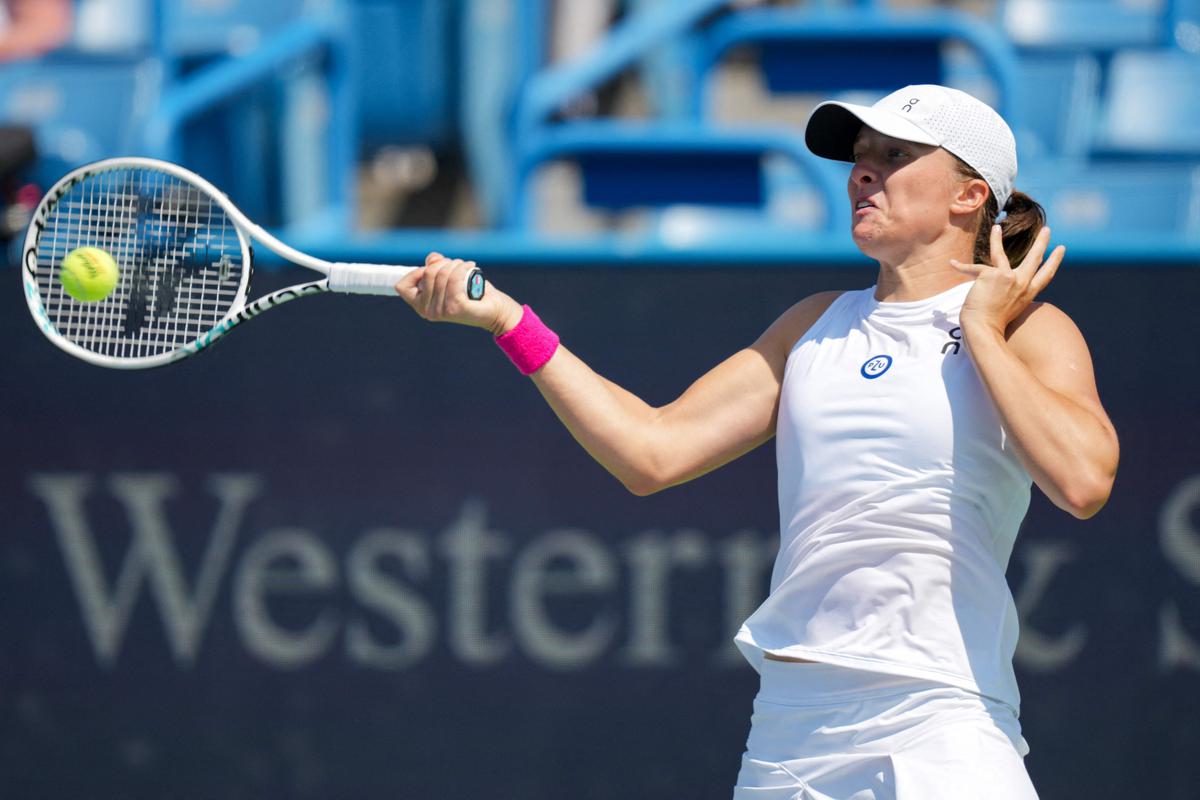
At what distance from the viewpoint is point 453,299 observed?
2.21m

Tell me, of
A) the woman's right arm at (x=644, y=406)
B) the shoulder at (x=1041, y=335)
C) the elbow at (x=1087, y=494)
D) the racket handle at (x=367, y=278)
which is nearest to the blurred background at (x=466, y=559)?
the racket handle at (x=367, y=278)

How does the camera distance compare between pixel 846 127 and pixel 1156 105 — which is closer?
pixel 846 127

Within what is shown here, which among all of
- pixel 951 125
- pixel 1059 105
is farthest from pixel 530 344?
pixel 1059 105

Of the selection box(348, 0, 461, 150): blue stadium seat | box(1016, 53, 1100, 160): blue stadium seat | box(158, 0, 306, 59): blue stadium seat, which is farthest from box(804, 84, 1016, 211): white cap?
box(348, 0, 461, 150): blue stadium seat

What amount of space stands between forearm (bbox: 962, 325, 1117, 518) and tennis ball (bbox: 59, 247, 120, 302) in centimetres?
138

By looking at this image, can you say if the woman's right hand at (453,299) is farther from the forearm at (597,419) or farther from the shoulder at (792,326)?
the shoulder at (792,326)

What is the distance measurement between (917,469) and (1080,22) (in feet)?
11.6

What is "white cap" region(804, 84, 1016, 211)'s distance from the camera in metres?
2.08

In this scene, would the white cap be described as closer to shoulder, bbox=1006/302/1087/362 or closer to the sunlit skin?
the sunlit skin

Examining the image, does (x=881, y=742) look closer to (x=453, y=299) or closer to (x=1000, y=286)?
(x=1000, y=286)


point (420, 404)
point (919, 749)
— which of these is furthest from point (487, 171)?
point (919, 749)

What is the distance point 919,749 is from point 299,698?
1.78 meters

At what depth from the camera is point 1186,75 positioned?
4.70 m

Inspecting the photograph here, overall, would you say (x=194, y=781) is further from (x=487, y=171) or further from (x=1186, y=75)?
(x=1186, y=75)
